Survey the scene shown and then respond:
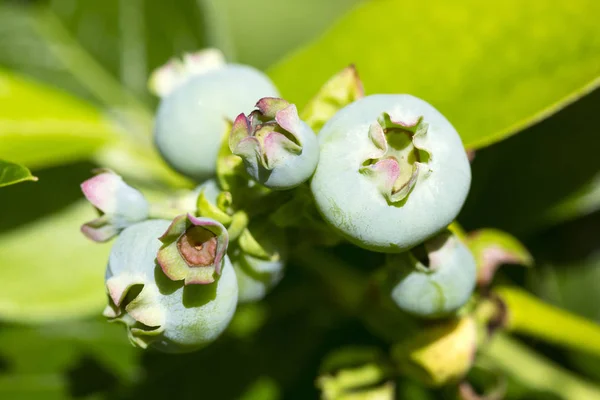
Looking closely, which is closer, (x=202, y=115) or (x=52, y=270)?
(x=202, y=115)

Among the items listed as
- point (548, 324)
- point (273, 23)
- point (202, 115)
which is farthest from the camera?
point (273, 23)

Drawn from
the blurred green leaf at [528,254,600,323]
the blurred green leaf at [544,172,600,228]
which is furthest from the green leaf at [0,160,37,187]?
the blurred green leaf at [528,254,600,323]

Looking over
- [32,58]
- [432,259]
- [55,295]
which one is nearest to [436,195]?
[432,259]

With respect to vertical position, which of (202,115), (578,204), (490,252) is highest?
(202,115)

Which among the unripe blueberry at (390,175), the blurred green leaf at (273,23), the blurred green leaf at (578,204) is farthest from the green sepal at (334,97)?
the blurred green leaf at (273,23)

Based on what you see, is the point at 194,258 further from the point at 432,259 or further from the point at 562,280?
the point at 562,280

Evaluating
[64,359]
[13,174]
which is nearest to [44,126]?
[64,359]

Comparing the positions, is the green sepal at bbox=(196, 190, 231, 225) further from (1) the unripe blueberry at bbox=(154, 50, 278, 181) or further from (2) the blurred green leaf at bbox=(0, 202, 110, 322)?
(2) the blurred green leaf at bbox=(0, 202, 110, 322)

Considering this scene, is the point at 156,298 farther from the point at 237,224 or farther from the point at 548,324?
the point at 548,324
